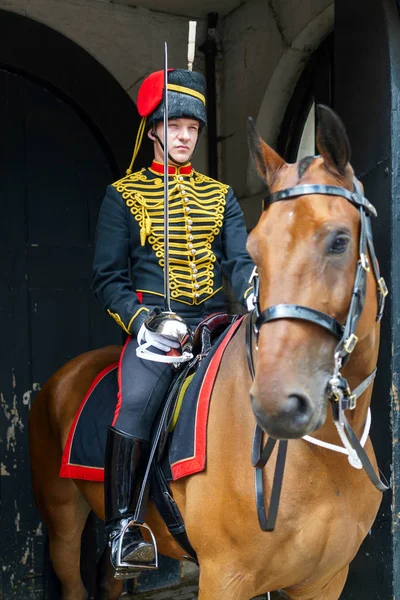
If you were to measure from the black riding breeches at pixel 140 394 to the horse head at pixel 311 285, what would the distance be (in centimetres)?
81

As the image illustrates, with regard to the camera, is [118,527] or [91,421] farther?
[91,421]

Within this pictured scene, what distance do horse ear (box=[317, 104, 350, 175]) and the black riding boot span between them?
121 centimetres

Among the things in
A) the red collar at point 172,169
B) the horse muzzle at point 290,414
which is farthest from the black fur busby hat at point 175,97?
the horse muzzle at point 290,414

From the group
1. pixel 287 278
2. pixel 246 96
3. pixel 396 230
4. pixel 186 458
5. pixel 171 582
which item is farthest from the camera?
pixel 246 96

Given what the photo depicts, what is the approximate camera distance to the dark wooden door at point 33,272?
4.17 meters

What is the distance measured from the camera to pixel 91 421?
3008mm

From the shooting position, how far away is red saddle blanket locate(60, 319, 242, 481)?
231 centimetres

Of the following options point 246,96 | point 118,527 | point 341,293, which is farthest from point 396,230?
point 246,96

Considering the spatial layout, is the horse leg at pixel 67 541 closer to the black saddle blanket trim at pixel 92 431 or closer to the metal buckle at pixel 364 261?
the black saddle blanket trim at pixel 92 431

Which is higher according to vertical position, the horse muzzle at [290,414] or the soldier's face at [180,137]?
the soldier's face at [180,137]

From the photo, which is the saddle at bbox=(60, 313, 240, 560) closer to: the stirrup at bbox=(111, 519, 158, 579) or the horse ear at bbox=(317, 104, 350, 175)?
the stirrup at bbox=(111, 519, 158, 579)

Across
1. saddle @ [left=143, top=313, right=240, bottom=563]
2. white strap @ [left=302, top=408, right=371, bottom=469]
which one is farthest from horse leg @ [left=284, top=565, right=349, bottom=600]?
→ white strap @ [left=302, top=408, right=371, bottom=469]

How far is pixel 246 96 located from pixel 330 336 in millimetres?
3364

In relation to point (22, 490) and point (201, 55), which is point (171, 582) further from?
point (201, 55)
